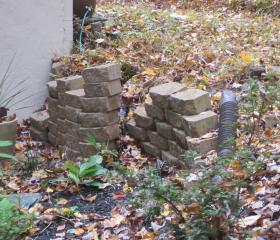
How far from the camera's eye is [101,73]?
16.8ft

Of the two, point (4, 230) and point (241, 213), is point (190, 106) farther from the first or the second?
point (4, 230)

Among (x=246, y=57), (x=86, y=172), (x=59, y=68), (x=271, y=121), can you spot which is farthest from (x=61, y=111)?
(x=271, y=121)

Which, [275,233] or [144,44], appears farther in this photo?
[144,44]

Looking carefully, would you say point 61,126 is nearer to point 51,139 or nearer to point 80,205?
point 51,139

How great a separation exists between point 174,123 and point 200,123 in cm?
37

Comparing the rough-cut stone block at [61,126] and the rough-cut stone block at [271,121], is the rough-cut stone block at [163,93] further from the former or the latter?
the rough-cut stone block at [61,126]

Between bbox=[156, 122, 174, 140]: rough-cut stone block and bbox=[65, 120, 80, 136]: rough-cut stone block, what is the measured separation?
0.92 meters

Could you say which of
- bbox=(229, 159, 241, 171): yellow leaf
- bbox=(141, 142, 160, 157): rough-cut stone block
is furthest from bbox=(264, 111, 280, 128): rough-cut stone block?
bbox=(229, 159, 241, 171): yellow leaf

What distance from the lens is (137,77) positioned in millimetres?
6301

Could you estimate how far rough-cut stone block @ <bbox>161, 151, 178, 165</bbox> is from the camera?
15.5ft

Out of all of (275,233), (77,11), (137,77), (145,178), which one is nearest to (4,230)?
(145,178)

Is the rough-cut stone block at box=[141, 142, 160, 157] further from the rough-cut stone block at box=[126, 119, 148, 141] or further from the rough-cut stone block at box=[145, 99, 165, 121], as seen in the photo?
the rough-cut stone block at box=[145, 99, 165, 121]

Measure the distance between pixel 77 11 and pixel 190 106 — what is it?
3.83m

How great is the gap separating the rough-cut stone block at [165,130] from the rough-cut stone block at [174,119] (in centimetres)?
6
